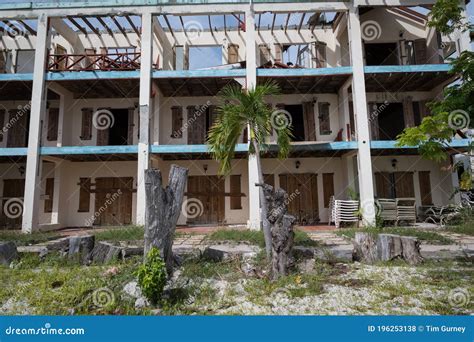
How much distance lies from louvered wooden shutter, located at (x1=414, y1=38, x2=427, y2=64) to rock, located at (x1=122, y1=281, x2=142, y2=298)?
14.5m

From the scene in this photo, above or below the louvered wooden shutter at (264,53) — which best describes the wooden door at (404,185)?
below

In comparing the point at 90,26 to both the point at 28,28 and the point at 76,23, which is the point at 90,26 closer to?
the point at 76,23

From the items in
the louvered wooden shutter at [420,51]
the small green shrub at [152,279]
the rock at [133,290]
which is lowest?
the rock at [133,290]

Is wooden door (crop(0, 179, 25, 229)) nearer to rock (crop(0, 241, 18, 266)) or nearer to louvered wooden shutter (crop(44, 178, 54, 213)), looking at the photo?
louvered wooden shutter (crop(44, 178, 54, 213))

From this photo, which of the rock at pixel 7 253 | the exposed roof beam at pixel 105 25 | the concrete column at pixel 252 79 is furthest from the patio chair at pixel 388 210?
the exposed roof beam at pixel 105 25

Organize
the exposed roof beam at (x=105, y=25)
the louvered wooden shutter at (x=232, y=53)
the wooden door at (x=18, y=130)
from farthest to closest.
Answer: the louvered wooden shutter at (x=232, y=53) → the wooden door at (x=18, y=130) → the exposed roof beam at (x=105, y=25)

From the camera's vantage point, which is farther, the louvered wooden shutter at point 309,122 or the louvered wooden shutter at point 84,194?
the louvered wooden shutter at point 309,122

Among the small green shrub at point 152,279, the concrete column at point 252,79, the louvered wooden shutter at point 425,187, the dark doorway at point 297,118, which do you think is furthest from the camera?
the dark doorway at point 297,118

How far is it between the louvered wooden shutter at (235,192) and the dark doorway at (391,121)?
7047 millimetres

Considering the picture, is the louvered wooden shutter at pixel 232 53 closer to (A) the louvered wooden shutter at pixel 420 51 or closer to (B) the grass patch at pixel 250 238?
(A) the louvered wooden shutter at pixel 420 51

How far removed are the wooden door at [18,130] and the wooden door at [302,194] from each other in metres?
12.0

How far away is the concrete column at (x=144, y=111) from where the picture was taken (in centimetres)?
1098

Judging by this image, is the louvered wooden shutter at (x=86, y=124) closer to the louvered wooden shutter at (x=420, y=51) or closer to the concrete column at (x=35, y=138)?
the concrete column at (x=35, y=138)

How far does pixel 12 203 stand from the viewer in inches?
512
